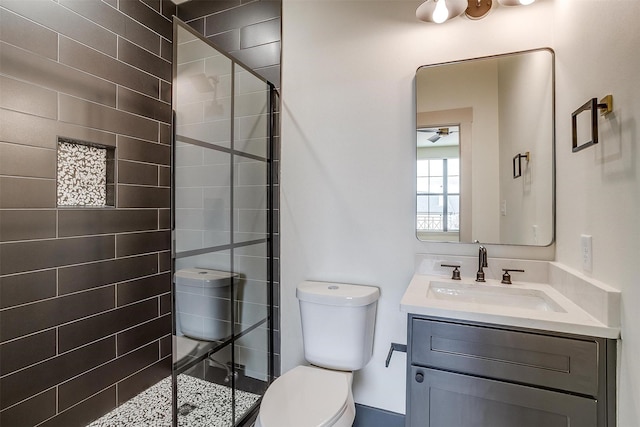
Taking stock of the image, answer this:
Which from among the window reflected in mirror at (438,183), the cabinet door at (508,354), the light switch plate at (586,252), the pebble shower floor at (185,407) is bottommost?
the pebble shower floor at (185,407)

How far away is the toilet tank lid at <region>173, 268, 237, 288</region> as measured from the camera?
1433 millimetres

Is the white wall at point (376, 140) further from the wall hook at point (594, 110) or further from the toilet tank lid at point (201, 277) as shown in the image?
the toilet tank lid at point (201, 277)

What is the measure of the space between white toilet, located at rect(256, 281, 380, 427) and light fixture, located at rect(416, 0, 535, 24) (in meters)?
1.33

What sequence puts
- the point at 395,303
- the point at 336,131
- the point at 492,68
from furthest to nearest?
the point at 336,131
the point at 395,303
the point at 492,68

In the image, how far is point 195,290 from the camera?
1.53 meters

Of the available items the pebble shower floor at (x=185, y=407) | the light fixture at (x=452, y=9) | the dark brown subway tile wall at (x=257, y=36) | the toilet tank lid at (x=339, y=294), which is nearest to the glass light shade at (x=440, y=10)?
the light fixture at (x=452, y=9)

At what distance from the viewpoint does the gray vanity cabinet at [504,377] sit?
0.94 meters

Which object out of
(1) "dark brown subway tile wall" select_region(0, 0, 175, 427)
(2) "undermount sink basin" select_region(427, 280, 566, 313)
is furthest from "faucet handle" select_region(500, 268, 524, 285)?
(1) "dark brown subway tile wall" select_region(0, 0, 175, 427)

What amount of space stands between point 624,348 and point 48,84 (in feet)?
8.12

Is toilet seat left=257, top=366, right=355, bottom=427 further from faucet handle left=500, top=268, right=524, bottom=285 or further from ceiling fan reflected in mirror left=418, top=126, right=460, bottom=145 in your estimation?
ceiling fan reflected in mirror left=418, top=126, right=460, bottom=145

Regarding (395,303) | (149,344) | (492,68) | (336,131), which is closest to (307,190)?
(336,131)

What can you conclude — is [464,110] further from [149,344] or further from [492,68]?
[149,344]

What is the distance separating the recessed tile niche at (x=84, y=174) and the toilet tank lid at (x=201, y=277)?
30.9 inches

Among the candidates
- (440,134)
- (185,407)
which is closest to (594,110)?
(440,134)
